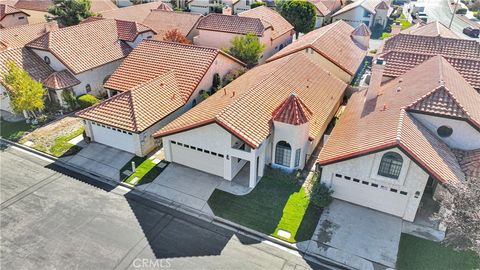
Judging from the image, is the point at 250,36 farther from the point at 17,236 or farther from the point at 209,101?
the point at 17,236

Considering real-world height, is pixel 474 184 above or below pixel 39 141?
above

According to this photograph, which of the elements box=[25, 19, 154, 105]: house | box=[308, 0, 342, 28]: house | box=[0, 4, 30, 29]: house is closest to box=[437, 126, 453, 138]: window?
box=[25, 19, 154, 105]: house

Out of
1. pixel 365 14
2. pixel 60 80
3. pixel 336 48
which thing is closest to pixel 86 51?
pixel 60 80

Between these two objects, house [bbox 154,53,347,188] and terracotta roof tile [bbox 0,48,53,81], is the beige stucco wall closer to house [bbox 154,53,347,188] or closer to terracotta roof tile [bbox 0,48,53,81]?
house [bbox 154,53,347,188]

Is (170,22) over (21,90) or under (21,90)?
over

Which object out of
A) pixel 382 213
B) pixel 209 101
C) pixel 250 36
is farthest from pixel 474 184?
pixel 250 36

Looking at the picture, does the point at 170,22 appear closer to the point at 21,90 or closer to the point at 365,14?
the point at 21,90
